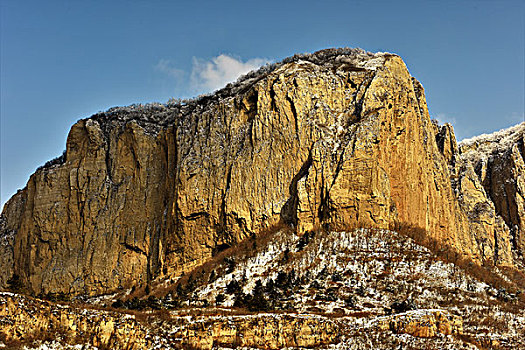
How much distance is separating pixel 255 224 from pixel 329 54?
2866cm

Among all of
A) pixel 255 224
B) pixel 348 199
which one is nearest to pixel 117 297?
pixel 255 224

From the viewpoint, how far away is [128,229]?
271 ft

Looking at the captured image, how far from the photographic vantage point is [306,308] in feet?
170

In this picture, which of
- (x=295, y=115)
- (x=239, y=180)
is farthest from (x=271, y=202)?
(x=295, y=115)

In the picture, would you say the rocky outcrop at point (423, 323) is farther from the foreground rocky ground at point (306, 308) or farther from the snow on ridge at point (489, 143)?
the snow on ridge at point (489, 143)

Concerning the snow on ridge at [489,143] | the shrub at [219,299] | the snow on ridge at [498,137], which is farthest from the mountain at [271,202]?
the snow on ridge at [498,137]

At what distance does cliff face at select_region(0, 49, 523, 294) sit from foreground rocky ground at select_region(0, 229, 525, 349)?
5395 mm

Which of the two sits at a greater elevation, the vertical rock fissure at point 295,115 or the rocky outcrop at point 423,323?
the vertical rock fissure at point 295,115

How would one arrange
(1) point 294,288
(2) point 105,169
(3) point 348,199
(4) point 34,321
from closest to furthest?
(4) point 34,321
(1) point 294,288
(3) point 348,199
(2) point 105,169

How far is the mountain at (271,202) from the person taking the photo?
60.2 meters

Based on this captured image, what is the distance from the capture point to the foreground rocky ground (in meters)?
39.4

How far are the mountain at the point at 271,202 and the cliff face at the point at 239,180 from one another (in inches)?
7.3

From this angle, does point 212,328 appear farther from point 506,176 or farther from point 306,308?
point 506,176

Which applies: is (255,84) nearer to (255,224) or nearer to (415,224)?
(255,224)
